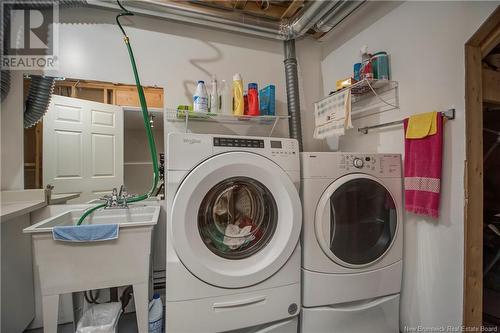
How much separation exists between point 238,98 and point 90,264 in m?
1.26

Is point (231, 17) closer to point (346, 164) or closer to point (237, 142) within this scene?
point (237, 142)

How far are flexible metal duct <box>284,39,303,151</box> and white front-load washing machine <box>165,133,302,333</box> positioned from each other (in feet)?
2.16

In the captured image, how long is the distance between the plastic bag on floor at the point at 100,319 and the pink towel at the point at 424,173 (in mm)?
1695

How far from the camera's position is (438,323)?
1.21 meters

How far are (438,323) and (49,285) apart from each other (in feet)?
6.40

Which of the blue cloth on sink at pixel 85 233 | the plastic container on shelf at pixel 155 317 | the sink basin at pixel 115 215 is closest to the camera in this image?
the blue cloth on sink at pixel 85 233

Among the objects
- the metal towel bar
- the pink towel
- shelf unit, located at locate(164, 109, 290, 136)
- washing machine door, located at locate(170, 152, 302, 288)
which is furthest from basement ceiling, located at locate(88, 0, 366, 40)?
washing machine door, located at locate(170, 152, 302, 288)

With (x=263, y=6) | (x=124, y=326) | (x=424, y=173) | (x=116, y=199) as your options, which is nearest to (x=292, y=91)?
(x=263, y=6)

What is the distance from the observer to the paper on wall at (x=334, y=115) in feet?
4.78

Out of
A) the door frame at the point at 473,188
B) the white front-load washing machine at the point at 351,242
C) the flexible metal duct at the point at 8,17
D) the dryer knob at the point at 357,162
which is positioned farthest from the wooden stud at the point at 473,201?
the flexible metal duct at the point at 8,17

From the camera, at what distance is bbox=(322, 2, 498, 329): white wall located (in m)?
1.14

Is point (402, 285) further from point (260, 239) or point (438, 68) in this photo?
point (438, 68)

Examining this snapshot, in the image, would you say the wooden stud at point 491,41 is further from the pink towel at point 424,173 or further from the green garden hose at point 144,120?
the green garden hose at point 144,120

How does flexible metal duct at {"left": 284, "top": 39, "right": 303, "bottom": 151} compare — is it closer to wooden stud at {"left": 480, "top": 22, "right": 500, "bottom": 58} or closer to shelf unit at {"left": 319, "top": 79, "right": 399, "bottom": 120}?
shelf unit at {"left": 319, "top": 79, "right": 399, "bottom": 120}
